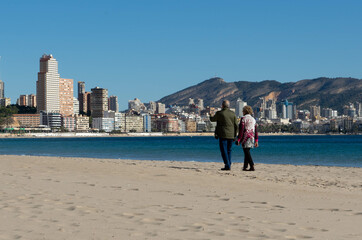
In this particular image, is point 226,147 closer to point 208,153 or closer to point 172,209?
point 172,209

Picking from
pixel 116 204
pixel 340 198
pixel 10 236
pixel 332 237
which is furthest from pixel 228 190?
pixel 10 236

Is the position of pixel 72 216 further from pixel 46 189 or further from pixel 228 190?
pixel 228 190

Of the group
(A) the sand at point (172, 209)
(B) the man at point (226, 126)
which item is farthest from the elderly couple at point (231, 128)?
(A) the sand at point (172, 209)

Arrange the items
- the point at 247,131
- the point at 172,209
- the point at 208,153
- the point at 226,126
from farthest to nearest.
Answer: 1. the point at 208,153
2. the point at 247,131
3. the point at 226,126
4. the point at 172,209

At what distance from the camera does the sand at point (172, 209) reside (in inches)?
228

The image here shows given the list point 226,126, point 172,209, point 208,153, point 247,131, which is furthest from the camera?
point 208,153

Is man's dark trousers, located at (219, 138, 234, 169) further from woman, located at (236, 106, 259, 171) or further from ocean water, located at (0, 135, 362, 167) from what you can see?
ocean water, located at (0, 135, 362, 167)

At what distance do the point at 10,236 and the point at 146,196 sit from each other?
3345mm

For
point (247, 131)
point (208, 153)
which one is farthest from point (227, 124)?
point (208, 153)

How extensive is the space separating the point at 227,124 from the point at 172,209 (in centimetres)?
Result: 615

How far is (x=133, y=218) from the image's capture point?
6.55 meters

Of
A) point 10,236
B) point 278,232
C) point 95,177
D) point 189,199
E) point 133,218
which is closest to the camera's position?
point 10,236

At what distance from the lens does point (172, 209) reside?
288 inches

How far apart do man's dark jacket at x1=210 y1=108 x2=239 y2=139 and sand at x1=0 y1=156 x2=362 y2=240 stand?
1989mm
